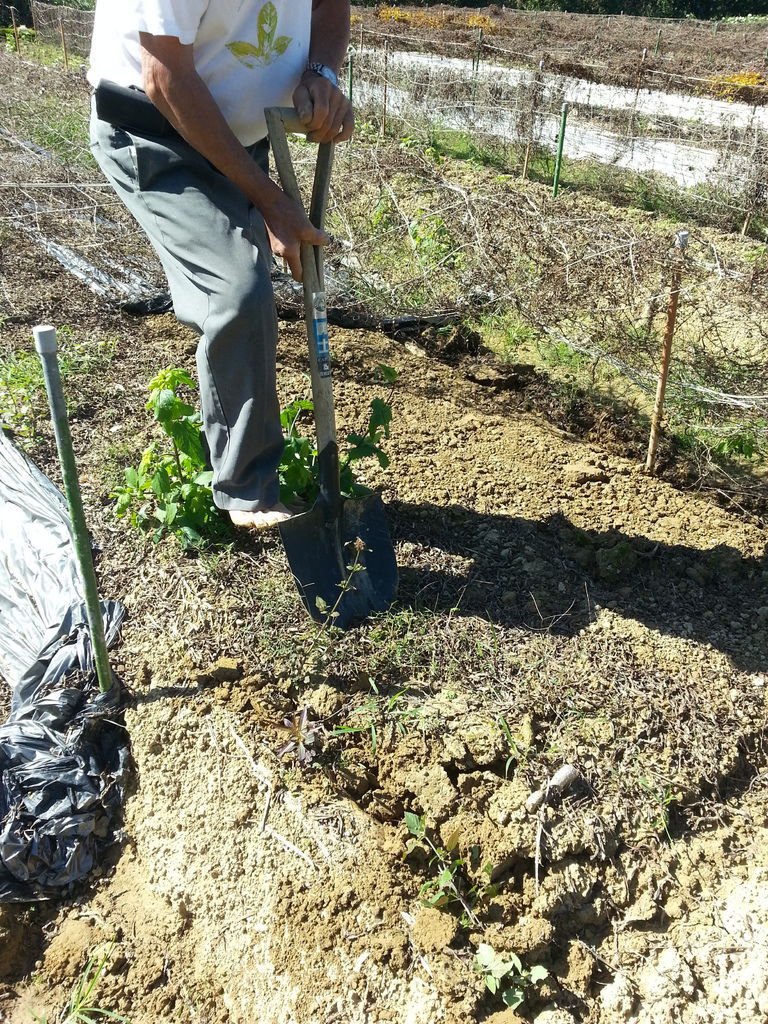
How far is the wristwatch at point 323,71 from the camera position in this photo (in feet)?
7.53

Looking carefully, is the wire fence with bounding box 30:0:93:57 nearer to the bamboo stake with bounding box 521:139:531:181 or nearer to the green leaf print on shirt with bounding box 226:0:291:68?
the bamboo stake with bounding box 521:139:531:181

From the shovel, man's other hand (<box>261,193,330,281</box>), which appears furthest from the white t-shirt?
man's other hand (<box>261,193,330,281</box>)

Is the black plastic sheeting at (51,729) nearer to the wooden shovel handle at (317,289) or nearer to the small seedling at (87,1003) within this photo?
the small seedling at (87,1003)

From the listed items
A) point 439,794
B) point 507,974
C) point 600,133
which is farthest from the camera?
point 600,133

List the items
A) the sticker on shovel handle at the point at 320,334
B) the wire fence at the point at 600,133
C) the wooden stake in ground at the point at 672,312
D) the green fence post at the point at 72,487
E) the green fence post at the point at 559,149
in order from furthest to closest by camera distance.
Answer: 1. the green fence post at the point at 559,149
2. the wire fence at the point at 600,133
3. the wooden stake in ground at the point at 672,312
4. the sticker on shovel handle at the point at 320,334
5. the green fence post at the point at 72,487

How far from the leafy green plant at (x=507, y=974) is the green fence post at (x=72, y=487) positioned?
48.7 inches

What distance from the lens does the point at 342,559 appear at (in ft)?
8.35

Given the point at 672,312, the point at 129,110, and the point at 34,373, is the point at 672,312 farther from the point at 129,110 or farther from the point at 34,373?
the point at 34,373

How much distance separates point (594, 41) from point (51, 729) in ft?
84.9

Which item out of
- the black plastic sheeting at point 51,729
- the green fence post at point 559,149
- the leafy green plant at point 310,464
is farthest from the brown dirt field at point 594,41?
the black plastic sheeting at point 51,729

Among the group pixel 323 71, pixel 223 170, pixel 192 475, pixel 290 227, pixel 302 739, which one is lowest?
pixel 302 739

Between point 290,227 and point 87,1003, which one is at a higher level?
point 290,227

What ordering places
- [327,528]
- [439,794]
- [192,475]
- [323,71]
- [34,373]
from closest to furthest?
[439,794] → [323,71] → [327,528] → [192,475] → [34,373]

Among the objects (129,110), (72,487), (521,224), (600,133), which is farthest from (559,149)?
(72,487)
